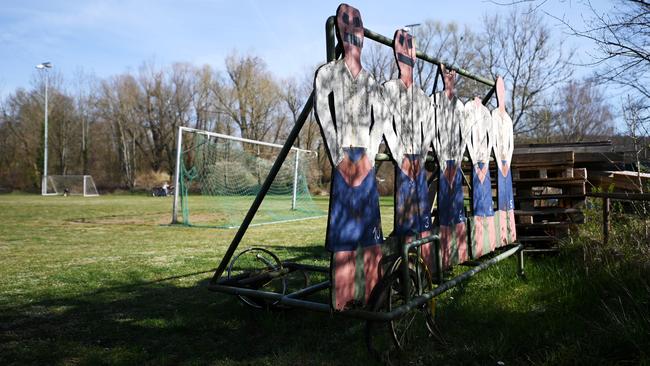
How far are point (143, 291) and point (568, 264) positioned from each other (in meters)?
5.11

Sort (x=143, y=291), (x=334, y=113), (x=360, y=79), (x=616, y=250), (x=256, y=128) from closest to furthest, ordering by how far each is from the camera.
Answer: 1. (x=334, y=113)
2. (x=360, y=79)
3. (x=616, y=250)
4. (x=143, y=291)
5. (x=256, y=128)

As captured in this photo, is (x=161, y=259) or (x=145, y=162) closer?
(x=161, y=259)

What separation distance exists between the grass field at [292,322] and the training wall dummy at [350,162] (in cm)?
79

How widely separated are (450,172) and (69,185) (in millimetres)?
51114

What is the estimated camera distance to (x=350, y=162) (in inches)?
125

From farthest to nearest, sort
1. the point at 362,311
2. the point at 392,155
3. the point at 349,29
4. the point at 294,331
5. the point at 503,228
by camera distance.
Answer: the point at 503,228, the point at 294,331, the point at 392,155, the point at 349,29, the point at 362,311

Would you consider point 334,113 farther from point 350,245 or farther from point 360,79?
point 350,245

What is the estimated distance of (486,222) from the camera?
5.29 meters

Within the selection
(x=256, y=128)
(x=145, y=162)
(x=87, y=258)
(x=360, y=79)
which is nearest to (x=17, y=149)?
(x=145, y=162)

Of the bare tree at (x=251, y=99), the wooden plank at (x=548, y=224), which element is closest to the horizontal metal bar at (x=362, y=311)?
the wooden plank at (x=548, y=224)

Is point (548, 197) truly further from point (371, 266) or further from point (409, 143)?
point (371, 266)

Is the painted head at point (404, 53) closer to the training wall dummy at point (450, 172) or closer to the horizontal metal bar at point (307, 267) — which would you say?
the training wall dummy at point (450, 172)

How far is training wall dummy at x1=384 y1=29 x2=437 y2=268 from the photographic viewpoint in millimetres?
3715

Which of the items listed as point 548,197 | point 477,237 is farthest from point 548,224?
point 477,237
